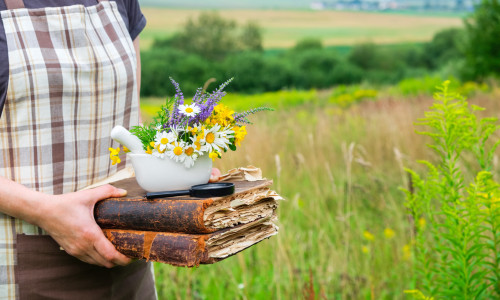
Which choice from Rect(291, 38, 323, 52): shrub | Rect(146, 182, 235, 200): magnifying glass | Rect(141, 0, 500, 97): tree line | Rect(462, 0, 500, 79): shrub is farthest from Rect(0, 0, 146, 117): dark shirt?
Rect(291, 38, 323, 52): shrub

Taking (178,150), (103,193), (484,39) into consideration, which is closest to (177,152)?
(178,150)

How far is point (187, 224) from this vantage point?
3.70 feet

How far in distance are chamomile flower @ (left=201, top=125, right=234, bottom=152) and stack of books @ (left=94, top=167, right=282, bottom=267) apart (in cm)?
11

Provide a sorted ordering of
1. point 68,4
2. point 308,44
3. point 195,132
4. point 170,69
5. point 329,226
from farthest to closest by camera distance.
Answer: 1. point 308,44
2. point 170,69
3. point 329,226
4. point 68,4
5. point 195,132

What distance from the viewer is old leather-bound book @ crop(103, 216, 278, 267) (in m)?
1.12

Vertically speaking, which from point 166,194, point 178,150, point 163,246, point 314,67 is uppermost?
point 178,150

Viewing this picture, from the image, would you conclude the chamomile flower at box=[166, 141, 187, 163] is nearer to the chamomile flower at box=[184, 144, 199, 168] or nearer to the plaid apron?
the chamomile flower at box=[184, 144, 199, 168]

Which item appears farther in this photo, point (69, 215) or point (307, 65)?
point (307, 65)

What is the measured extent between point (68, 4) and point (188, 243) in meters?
0.84

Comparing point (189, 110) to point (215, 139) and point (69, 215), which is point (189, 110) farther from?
point (69, 215)

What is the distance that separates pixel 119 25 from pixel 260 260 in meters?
1.93

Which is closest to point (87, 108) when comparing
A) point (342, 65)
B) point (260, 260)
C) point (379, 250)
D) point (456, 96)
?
point (456, 96)

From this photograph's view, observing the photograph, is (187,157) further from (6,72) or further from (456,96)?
(456,96)

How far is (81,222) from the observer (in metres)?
1.25
